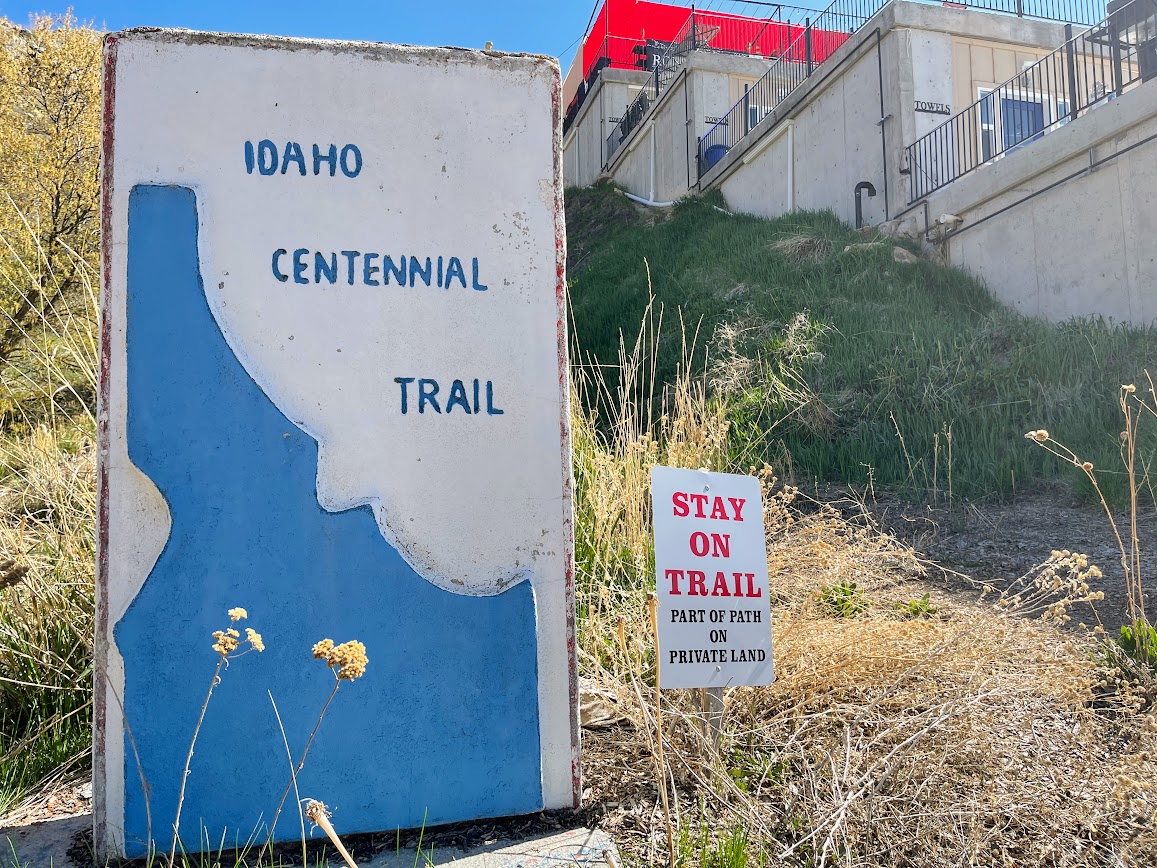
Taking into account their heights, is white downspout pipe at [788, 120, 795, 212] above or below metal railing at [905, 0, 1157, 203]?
above

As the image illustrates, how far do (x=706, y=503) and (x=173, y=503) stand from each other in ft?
4.25

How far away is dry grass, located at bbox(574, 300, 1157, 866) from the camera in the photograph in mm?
2039

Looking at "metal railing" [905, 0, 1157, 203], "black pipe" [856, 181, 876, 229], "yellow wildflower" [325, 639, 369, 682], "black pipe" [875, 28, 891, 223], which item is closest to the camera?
"yellow wildflower" [325, 639, 369, 682]

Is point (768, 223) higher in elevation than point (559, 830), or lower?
higher

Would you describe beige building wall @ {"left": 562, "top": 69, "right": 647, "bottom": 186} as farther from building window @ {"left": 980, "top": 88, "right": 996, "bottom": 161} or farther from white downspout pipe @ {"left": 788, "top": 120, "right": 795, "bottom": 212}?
building window @ {"left": 980, "top": 88, "right": 996, "bottom": 161}

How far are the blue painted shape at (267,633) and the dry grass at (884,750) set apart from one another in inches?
14.6

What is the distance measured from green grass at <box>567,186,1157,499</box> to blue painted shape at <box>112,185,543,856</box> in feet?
11.5

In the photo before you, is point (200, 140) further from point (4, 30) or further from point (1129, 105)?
→ point (4, 30)

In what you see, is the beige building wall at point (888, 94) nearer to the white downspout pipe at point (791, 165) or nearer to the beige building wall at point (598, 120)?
the white downspout pipe at point (791, 165)

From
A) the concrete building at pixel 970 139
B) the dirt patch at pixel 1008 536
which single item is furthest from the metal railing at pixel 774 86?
the dirt patch at pixel 1008 536

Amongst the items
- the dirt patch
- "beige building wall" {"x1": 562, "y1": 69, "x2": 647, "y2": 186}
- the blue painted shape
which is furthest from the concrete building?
the blue painted shape

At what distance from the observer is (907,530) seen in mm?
5016

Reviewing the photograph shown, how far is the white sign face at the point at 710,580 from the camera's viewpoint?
7.20 ft

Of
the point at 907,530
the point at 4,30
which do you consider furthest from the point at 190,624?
the point at 4,30
